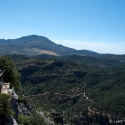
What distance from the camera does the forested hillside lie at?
9744 centimetres

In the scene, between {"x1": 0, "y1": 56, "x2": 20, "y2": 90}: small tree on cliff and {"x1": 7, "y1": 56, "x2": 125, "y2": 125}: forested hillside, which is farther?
{"x1": 7, "y1": 56, "x2": 125, "y2": 125}: forested hillside

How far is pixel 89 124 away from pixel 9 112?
75.6 m

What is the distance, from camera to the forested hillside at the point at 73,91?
9744 cm

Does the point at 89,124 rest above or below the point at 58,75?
below

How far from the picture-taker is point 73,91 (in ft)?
438

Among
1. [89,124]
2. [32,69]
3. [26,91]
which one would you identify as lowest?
[89,124]

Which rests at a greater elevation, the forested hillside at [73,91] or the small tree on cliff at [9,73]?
the small tree on cliff at [9,73]

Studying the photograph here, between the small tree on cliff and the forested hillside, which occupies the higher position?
the small tree on cliff

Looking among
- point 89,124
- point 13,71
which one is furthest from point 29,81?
point 13,71

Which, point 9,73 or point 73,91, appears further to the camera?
point 73,91

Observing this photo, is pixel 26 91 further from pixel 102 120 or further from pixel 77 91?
pixel 102 120

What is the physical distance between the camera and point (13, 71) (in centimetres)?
4694

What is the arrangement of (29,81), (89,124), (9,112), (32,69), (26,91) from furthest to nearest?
(32,69) < (29,81) < (26,91) < (89,124) < (9,112)

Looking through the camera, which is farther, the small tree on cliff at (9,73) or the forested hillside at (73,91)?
the forested hillside at (73,91)
